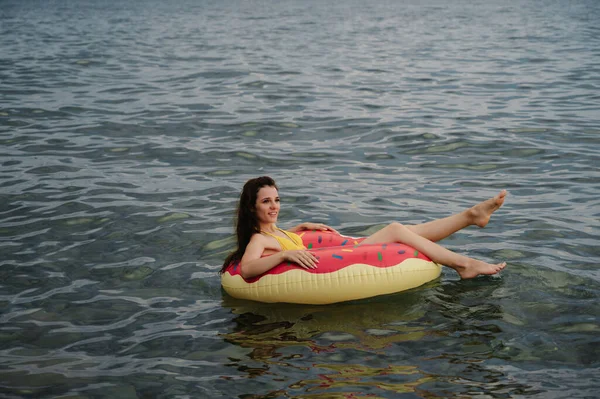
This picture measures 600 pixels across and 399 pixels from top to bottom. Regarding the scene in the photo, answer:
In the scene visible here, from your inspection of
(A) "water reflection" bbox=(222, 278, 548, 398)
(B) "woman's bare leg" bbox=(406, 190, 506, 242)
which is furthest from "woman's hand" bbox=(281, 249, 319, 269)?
(B) "woman's bare leg" bbox=(406, 190, 506, 242)

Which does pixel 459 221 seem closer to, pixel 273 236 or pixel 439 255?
pixel 439 255

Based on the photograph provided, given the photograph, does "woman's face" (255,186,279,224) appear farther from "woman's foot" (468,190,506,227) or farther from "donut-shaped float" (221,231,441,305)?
"woman's foot" (468,190,506,227)

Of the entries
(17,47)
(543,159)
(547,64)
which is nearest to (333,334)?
(543,159)

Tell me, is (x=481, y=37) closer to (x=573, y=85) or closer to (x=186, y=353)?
(x=573, y=85)

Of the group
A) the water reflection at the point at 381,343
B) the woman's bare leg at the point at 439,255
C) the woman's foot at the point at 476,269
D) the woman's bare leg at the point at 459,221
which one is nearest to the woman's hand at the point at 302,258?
the water reflection at the point at 381,343

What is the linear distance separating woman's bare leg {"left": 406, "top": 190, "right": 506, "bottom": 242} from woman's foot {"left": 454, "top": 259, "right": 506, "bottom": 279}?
33 cm

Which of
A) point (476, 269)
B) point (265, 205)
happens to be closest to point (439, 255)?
point (476, 269)

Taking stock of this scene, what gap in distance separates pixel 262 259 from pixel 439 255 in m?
1.37

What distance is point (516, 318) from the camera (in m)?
5.75

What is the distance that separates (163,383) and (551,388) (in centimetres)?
229

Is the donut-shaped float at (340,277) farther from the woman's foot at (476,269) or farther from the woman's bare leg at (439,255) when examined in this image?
the woman's foot at (476,269)

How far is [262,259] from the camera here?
19.9 feet

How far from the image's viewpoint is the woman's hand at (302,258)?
597 cm

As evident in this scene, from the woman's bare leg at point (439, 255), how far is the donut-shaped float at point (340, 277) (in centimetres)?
11
